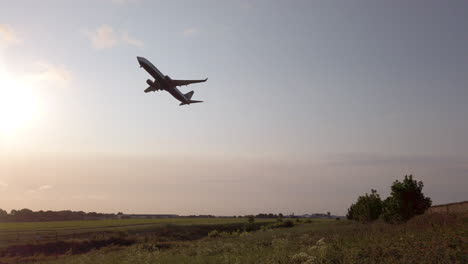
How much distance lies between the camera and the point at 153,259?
1994 cm

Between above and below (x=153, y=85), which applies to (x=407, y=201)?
below

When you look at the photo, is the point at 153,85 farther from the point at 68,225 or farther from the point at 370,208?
the point at 68,225

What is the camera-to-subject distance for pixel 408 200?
44875mm

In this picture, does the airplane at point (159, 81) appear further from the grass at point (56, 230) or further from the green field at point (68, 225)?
the green field at point (68, 225)

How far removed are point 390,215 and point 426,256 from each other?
35.4m

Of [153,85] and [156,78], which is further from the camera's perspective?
[156,78]

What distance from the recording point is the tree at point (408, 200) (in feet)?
146

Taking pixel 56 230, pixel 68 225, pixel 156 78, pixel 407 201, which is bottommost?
→ pixel 68 225

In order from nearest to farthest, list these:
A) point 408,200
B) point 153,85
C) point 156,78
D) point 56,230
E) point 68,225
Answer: point 153,85 < point 156,78 < point 408,200 < point 56,230 < point 68,225

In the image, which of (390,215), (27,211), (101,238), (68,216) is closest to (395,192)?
(390,215)

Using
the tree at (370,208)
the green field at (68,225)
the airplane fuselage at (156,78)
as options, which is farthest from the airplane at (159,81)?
the green field at (68,225)

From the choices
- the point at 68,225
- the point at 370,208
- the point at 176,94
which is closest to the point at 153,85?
the point at 176,94

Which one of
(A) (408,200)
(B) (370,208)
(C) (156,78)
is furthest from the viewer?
(B) (370,208)

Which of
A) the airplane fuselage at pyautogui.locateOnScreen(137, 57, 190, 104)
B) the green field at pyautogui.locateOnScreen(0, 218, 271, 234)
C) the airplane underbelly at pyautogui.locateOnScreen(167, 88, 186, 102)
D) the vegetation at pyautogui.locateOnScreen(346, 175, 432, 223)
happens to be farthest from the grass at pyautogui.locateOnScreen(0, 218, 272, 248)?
the vegetation at pyautogui.locateOnScreen(346, 175, 432, 223)
